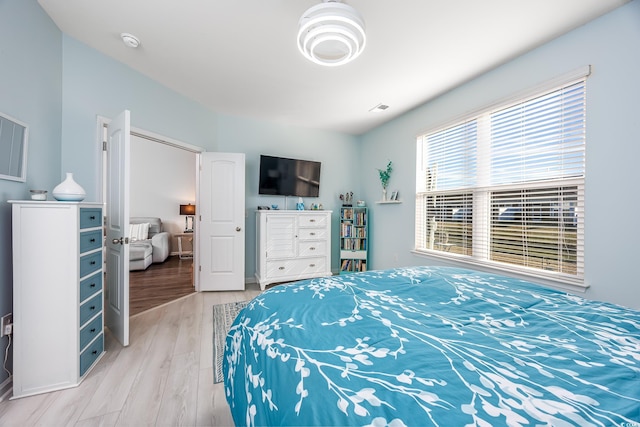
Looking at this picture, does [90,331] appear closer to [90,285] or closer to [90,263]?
[90,285]

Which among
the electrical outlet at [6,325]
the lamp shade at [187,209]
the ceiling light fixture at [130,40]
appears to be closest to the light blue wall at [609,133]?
the ceiling light fixture at [130,40]

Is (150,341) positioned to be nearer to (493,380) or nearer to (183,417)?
(183,417)

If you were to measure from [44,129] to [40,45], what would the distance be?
61 centimetres

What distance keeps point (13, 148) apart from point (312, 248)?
126 inches

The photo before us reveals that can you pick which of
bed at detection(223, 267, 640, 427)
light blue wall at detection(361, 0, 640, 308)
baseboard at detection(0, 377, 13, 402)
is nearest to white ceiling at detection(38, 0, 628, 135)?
light blue wall at detection(361, 0, 640, 308)

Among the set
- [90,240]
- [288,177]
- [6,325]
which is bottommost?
[6,325]

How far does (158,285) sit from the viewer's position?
12.4 ft

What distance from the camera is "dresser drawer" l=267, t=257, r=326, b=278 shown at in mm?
3762

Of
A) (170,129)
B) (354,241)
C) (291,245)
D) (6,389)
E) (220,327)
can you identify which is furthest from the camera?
(354,241)

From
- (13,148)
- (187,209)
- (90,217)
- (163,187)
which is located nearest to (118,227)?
(90,217)

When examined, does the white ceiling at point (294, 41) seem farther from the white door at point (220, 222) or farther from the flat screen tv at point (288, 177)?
the flat screen tv at point (288, 177)

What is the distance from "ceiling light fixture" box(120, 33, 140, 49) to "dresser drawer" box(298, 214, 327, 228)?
8.75 ft

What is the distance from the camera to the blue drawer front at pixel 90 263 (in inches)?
67.7

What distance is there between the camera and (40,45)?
6.13ft
